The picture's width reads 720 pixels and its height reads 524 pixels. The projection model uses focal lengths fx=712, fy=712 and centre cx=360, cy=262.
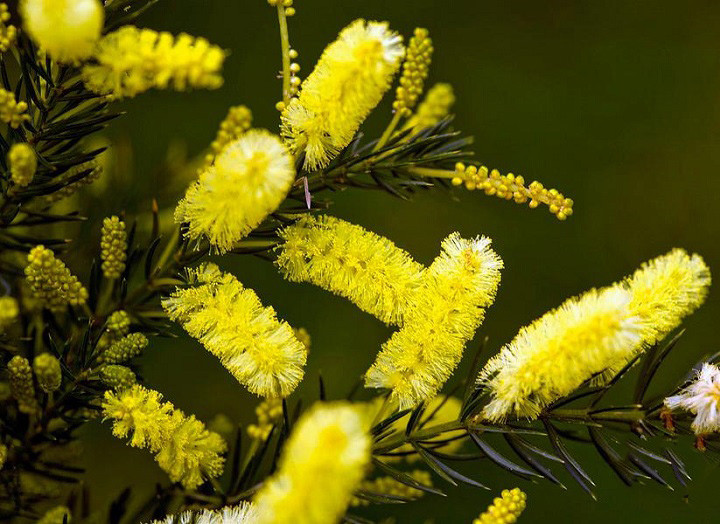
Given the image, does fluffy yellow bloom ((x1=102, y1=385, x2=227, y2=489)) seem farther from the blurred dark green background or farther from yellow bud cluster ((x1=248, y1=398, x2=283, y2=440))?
the blurred dark green background

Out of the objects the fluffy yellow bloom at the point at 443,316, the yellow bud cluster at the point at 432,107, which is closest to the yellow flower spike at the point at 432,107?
the yellow bud cluster at the point at 432,107

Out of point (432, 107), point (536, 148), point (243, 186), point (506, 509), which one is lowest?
point (506, 509)

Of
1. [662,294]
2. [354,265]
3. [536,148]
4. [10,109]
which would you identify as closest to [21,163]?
[10,109]

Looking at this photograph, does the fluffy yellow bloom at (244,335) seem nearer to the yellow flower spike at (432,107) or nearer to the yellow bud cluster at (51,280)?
the yellow bud cluster at (51,280)

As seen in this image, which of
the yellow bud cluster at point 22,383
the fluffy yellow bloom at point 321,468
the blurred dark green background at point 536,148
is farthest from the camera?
the blurred dark green background at point 536,148

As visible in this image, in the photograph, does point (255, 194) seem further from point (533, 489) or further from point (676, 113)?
point (676, 113)

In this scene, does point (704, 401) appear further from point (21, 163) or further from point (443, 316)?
point (21, 163)
